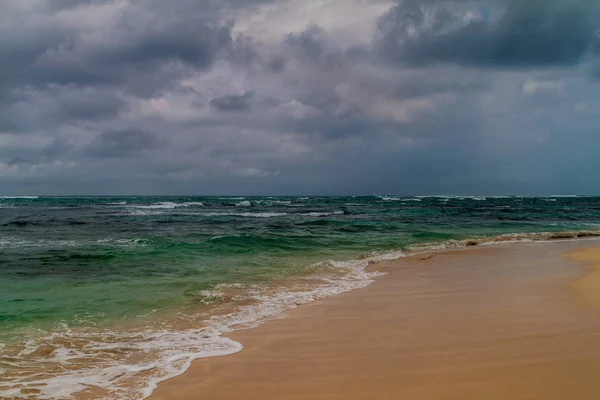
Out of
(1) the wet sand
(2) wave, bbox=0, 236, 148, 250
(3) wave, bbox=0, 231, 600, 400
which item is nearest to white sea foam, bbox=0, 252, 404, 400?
(3) wave, bbox=0, 231, 600, 400

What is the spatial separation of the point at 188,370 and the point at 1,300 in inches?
210

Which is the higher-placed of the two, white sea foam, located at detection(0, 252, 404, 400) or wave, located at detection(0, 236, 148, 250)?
wave, located at detection(0, 236, 148, 250)

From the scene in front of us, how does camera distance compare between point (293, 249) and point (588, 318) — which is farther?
point (293, 249)

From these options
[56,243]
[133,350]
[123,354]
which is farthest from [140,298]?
[56,243]

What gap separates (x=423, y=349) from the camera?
4.58 m

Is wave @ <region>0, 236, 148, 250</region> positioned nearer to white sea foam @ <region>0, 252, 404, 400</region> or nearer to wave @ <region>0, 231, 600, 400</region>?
wave @ <region>0, 231, 600, 400</region>

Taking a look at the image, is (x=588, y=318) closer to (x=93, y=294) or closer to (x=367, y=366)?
(x=367, y=366)

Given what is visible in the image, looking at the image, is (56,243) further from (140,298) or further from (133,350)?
(133,350)

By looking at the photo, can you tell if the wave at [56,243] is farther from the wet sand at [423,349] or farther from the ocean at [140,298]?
the wet sand at [423,349]

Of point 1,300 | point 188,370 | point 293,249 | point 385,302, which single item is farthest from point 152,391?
point 293,249

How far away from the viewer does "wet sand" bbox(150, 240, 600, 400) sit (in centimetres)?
362

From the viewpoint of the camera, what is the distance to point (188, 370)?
4.30 m

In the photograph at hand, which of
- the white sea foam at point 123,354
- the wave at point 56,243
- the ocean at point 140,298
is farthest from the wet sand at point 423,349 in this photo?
the wave at point 56,243

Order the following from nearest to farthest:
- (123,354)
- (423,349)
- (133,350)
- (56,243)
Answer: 1. (423,349)
2. (123,354)
3. (133,350)
4. (56,243)
